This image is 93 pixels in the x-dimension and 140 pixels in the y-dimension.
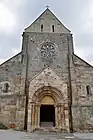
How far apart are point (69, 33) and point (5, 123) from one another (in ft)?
42.3

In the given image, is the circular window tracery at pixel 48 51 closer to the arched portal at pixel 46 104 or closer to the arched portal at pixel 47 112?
the arched portal at pixel 46 104

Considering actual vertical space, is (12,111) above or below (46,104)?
below

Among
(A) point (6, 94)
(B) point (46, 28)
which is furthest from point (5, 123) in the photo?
(B) point (46, 28)

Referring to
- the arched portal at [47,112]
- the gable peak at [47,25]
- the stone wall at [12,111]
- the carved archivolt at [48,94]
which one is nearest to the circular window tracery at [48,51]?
the gable peak at [47,25]

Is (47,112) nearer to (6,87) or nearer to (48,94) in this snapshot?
(48,94)

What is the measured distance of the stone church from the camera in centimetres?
1511

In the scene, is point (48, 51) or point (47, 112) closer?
point (47, 112)

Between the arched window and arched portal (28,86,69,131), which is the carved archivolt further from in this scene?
the arched window

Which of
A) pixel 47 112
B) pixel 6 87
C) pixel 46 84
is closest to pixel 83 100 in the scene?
pixel 46 84

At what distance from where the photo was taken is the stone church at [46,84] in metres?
15.1

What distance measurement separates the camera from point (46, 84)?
642 inches

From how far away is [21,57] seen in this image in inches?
731

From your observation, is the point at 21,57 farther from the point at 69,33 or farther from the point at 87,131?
the point at 87,131

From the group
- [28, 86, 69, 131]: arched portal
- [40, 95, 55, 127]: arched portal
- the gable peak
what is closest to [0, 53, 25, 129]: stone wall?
[28, 86, 69, 131]: arched portal
